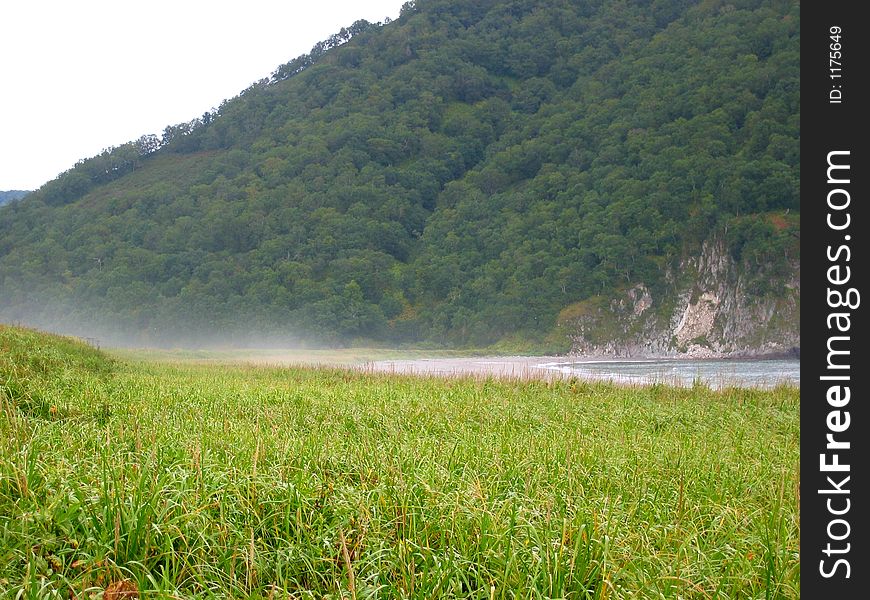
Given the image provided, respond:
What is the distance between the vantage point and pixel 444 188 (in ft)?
452

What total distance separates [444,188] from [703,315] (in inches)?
2482

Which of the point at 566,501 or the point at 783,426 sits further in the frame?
the point at 783,426

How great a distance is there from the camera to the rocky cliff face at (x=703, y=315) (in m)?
82.7

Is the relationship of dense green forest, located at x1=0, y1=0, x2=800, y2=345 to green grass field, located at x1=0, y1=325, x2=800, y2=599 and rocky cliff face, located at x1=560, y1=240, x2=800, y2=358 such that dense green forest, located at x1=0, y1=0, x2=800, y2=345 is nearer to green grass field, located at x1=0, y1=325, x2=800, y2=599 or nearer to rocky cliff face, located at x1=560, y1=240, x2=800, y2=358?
rocky cliff face, located at x1=560, y1=240, x2=800, y2=358

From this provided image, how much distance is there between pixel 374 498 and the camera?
5.26 metres

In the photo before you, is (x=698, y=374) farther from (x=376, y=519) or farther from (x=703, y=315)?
(x=703, y=315)

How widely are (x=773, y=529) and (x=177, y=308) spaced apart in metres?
111

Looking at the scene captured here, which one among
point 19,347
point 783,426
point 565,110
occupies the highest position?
point 565,110

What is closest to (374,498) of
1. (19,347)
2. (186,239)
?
(19,347)
